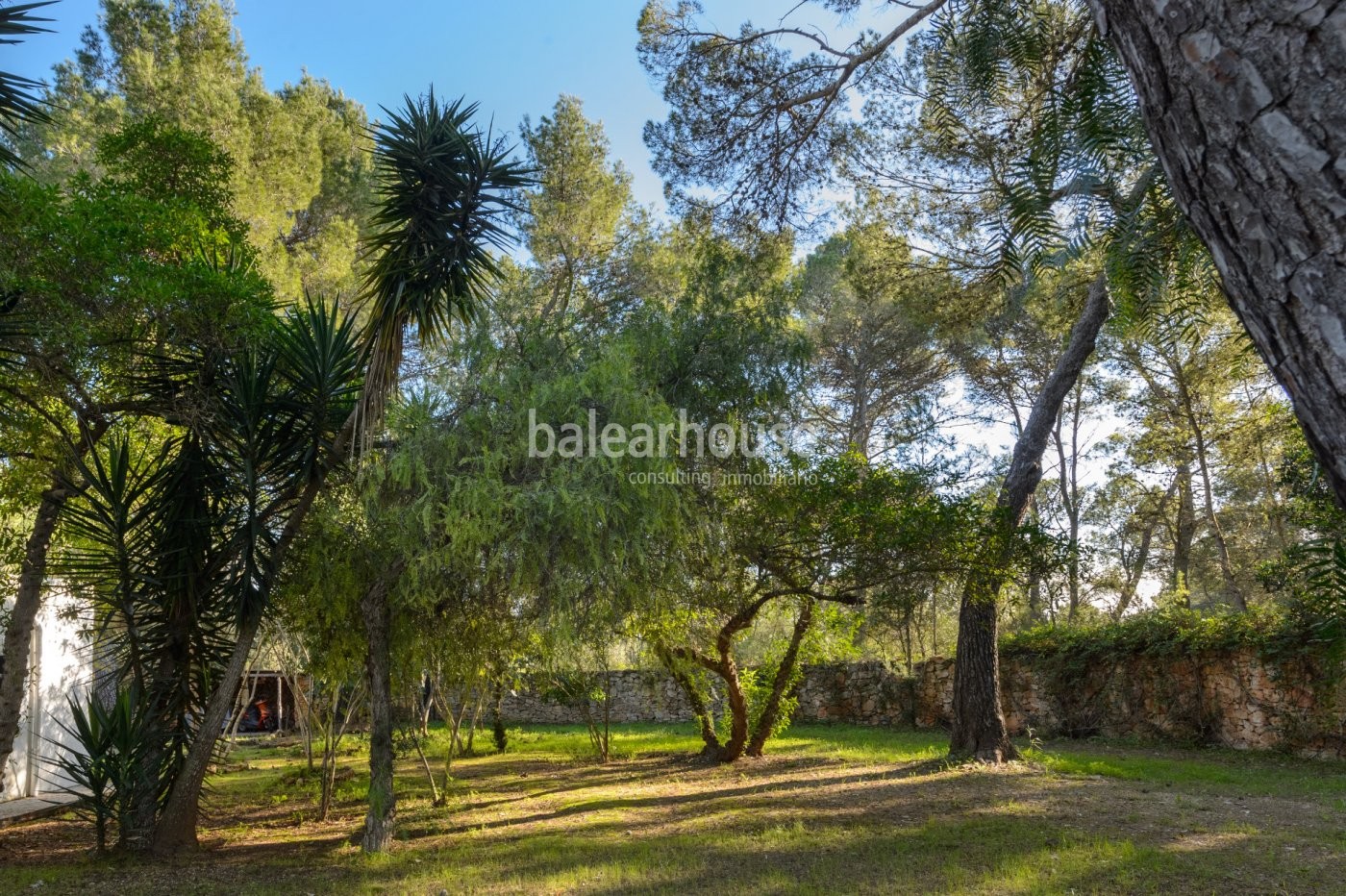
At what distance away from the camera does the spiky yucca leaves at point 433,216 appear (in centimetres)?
630

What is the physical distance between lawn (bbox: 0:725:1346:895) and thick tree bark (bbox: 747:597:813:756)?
13.4 inches

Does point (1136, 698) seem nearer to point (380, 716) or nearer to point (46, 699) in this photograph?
point (380, 716)

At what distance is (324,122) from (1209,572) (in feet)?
67.7

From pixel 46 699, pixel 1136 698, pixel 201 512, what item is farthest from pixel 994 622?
pixel 46 699

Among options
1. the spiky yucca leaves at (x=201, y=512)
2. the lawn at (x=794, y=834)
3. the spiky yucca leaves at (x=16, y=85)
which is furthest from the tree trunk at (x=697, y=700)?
the spiky yucca leaves at (x=16, y=85)

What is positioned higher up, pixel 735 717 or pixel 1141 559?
pixel 1141 559

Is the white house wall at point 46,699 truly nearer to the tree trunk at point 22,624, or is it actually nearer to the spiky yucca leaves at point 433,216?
the tree trunk at point 22,624

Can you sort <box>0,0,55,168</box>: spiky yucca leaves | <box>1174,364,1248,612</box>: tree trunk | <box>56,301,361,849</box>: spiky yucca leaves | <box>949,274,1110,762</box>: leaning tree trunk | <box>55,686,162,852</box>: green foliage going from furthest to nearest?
<box>1174,364,1248,612</box>: tree trunk, <box>949,274,1110,762</box>: leaning tree trunk, <box>56,301,361,849</box>: spiky yucca leaves, <box>55,686,162,852</box>: green foliage, <box>0,0,55,168</box>: spiky yucca leaves

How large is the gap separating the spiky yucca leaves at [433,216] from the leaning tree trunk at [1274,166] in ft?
18.8

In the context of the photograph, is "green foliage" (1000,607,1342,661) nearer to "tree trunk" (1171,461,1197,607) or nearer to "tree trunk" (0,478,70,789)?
"tree trunk" (1171,461,1197,607)

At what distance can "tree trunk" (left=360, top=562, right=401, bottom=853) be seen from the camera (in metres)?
6.35

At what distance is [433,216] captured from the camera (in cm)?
647

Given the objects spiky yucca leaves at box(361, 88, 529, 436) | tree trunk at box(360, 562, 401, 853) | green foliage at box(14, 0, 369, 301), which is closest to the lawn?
tree trunk at box(360, 562, 401, 853)

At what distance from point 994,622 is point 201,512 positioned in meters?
7.72
